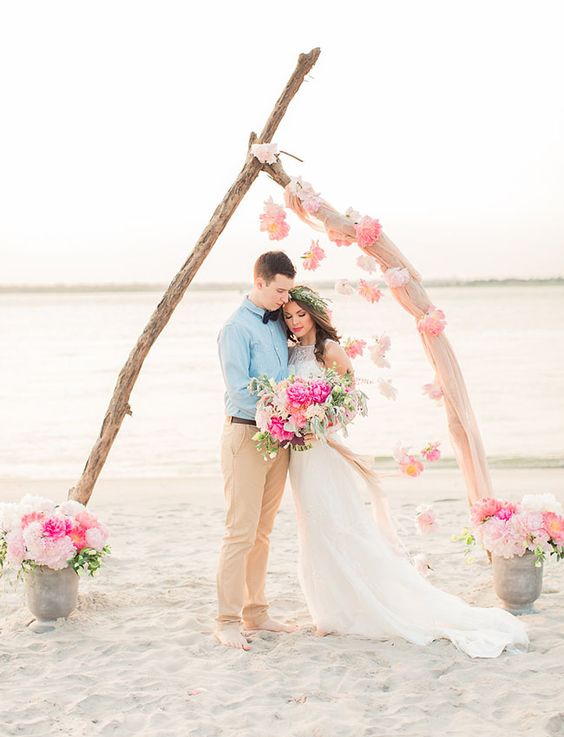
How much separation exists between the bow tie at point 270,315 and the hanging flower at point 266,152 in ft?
3.25

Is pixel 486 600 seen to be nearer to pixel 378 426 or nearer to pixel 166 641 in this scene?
pixel 166 641

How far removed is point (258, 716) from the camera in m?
3.94

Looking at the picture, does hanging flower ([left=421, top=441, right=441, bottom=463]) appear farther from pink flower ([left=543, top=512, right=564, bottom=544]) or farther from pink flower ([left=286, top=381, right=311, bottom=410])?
pink flower ([left=286, top=381, right=311, bottom=410])

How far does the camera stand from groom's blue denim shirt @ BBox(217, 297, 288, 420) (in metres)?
4.66

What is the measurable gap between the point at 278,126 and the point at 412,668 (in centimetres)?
302

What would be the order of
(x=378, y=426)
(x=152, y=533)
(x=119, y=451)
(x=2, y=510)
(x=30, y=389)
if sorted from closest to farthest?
(x=2, y=510)
(x=152, y=533)
(x=119, y=451)
(x=378, y=426)
(x=30, y=389)

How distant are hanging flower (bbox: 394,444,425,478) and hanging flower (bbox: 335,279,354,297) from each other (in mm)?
907

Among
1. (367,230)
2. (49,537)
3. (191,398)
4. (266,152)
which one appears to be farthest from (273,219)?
(191,398)

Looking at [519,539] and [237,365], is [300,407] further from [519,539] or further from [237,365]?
[519,539]

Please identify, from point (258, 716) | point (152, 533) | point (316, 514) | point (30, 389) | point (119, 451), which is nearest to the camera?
point (258, 716)

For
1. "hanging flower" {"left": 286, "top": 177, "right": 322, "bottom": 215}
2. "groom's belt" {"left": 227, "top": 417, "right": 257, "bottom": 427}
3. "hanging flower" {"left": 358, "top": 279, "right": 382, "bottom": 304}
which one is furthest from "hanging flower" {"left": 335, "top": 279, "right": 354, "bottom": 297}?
"groom's belt" {"left": 227, "top": 417, "right": 257, "bottom": 427}

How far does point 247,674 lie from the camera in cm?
441

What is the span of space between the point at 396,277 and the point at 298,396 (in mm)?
1175

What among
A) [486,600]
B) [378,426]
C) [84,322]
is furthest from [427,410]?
[84,322]
